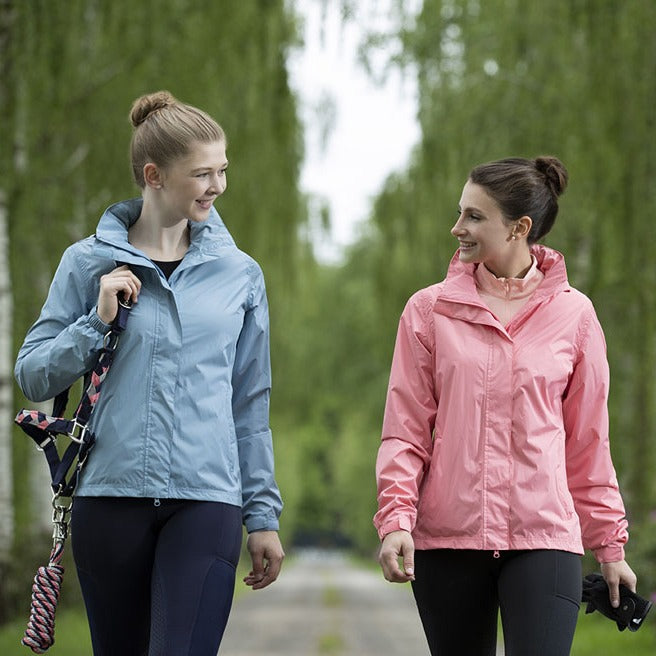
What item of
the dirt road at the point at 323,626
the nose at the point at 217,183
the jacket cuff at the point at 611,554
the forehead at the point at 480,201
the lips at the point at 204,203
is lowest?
the dirt road at the point at 323,626

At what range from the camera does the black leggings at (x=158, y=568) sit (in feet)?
11.2

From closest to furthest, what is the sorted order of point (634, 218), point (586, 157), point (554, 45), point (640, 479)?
point (634, 218)
point (586, 157)
point (554, 45)
point (640, 479)

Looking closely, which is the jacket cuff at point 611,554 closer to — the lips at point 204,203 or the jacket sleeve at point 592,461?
the jacket sleeve at point 592,461

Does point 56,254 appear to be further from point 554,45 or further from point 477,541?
point 477,541

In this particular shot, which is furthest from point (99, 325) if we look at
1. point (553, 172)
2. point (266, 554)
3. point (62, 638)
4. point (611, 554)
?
point (62, 638)

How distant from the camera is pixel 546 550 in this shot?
3.57m

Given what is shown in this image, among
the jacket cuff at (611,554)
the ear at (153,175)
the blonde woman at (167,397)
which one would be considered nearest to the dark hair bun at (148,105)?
the blonde woman at (167,397)

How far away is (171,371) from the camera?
Answer: 350 centimetres

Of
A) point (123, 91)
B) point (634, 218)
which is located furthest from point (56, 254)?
point (634, 218)

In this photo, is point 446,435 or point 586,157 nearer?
point 446,435

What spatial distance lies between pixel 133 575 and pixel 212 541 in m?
0.19

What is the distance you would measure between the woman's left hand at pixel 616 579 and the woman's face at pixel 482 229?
77cm

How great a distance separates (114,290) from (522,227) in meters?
1.03

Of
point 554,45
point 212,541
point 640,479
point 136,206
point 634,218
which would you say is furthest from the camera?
point 640,479
